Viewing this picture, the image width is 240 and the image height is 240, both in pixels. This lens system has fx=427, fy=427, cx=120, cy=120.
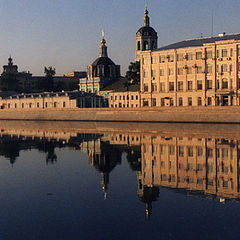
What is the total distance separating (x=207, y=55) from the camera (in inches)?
3745

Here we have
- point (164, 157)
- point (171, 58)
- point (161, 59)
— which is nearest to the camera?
point (164, 157)

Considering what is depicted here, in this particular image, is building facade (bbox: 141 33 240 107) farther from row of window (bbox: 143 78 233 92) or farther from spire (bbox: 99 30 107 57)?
spire (bbox: 99 30 107 57)

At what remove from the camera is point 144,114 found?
9331 centimetres

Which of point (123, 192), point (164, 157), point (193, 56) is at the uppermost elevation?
point (193, 56)

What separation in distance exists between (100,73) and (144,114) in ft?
213

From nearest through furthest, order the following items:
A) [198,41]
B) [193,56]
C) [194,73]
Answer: [194,73], [193,56], [198,41]

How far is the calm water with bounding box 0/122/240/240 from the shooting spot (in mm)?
20562

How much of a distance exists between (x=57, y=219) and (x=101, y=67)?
447 feet

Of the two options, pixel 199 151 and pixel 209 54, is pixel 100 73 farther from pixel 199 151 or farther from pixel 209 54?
pixel 199 151

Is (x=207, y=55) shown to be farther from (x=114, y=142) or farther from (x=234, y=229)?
(x=234, y=229)

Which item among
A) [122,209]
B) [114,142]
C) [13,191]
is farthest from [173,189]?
[114,142]

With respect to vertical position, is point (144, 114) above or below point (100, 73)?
below

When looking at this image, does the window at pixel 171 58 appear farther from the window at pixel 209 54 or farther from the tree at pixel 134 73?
the tree at pixel 134 73

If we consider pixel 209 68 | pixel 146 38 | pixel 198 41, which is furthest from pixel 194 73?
pixel 146 38
